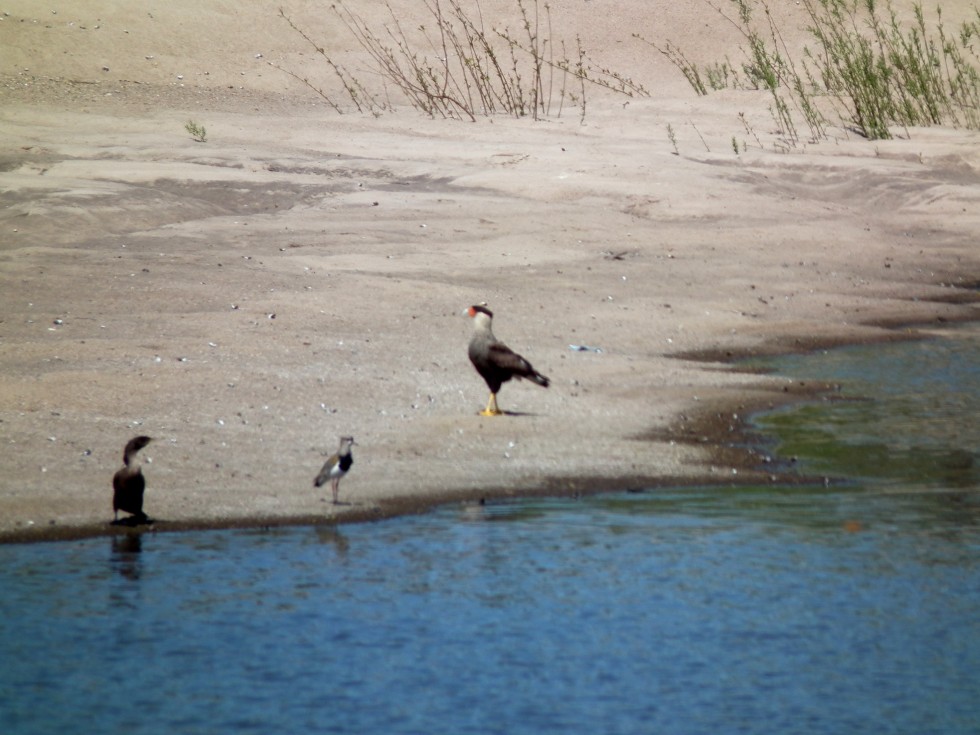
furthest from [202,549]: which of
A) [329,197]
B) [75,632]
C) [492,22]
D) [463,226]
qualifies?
[492,22]

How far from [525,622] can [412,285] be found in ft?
23.2

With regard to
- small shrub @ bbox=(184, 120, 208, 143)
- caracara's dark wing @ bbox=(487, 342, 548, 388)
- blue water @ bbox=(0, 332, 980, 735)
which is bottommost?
blue water @ bbox=(0, 332, 980, 735)

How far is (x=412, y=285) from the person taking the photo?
517 inches

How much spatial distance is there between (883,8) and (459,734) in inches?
1233

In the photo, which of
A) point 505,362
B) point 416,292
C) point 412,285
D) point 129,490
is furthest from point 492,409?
point 412,285

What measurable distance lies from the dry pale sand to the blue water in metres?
0.57

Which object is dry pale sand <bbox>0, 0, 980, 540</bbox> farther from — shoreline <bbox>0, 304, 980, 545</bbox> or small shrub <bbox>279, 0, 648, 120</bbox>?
small shrub <bbox>279, 0, 648, 120</bbox>

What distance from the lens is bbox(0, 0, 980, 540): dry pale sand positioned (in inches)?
336

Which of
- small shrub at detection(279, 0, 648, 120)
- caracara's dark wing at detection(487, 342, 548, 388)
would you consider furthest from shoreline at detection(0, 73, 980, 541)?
small shrub at detection(279, 0, 648, 120)

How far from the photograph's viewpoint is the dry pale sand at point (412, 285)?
28.0 feet

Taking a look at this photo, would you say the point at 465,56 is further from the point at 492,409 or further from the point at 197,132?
the point at 492,409

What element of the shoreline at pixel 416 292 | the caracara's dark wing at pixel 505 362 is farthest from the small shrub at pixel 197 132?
the caracara's dark wing at pixel 505 362

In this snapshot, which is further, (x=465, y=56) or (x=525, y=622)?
(x=465, y=56)

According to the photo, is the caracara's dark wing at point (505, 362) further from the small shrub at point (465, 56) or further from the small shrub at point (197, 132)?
the small shrub at point (465, 56)
